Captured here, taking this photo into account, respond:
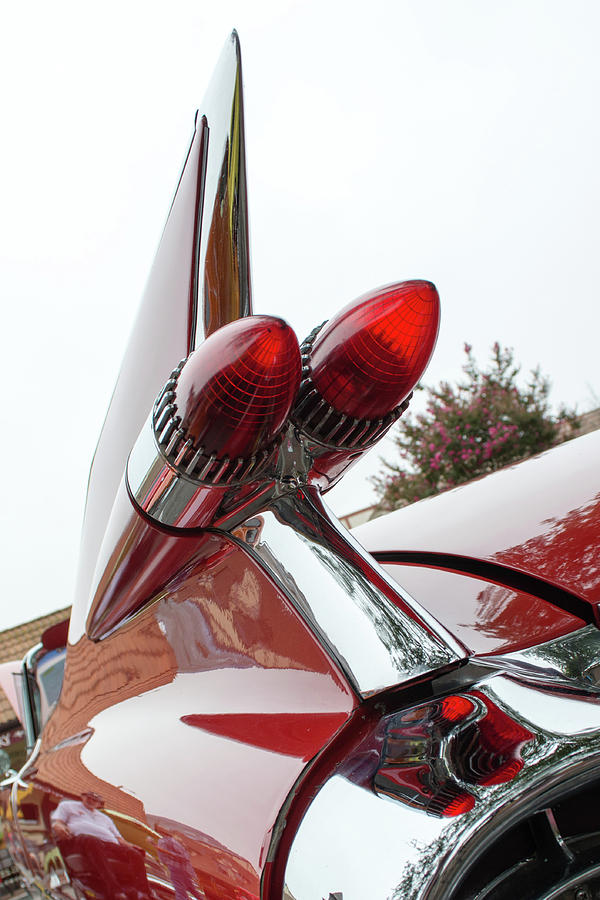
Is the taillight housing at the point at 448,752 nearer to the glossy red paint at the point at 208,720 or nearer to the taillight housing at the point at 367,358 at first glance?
the glossy red paint at the point at 208,720

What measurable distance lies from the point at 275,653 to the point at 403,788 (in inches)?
9.7

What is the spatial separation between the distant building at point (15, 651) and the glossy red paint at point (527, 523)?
15.0 metres

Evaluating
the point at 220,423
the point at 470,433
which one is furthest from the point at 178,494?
the point at 470,433

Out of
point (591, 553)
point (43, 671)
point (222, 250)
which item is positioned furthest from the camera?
point (43, 671)

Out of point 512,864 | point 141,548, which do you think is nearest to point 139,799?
point 141,548

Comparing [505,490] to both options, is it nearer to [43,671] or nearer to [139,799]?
[139,799]

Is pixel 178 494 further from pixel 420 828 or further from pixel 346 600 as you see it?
pixel 420 828

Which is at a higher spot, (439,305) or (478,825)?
(439,305)

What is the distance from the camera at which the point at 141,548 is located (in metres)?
0.92

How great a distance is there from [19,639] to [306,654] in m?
19.7

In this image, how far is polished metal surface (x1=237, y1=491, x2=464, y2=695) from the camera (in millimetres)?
718

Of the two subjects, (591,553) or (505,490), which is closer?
(591,553)

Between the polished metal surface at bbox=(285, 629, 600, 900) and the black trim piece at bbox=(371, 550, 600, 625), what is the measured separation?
21 centimetres

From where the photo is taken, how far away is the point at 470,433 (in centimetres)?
1046
